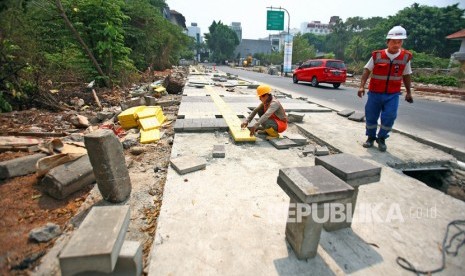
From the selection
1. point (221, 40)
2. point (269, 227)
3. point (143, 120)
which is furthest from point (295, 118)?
point (221, 40)

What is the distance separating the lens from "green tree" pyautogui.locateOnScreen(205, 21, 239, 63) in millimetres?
66069

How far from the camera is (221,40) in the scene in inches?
2608

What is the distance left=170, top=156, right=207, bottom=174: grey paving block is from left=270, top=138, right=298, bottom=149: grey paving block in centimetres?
140

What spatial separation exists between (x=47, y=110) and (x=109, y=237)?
20.6ft

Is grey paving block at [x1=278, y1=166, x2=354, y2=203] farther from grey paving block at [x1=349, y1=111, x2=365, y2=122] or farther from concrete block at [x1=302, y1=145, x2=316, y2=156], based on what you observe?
grey paving block at [x1=349, y1=111, x2=365, y2=122]

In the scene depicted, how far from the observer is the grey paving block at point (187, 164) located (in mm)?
3160

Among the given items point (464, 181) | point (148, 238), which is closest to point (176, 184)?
point (148, 238)

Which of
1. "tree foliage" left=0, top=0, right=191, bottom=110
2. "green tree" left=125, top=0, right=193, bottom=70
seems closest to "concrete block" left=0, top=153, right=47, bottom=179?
"tree foliage" left=0, top=0, right=191, bottom=110

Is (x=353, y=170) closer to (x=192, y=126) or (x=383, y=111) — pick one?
(x=383, y=111)

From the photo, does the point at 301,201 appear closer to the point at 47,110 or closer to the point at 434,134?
the point at 434,134

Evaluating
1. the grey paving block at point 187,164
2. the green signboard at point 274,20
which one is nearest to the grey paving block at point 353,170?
the grey paving block at point 187,164

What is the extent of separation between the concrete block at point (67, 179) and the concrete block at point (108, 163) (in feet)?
1.39

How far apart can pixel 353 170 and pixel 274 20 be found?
89.5ft

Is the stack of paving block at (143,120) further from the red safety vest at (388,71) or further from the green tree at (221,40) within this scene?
the green tree at (221,40)
